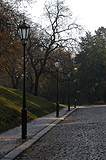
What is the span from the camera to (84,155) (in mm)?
7371

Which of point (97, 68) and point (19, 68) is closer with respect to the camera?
point (19, 68)

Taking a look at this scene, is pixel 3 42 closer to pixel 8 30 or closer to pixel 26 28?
pixel 8 30

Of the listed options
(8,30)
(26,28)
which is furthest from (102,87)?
(26,28)

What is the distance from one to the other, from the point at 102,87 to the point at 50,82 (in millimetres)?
11861

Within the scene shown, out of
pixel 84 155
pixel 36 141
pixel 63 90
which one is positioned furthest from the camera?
pixel 63 90

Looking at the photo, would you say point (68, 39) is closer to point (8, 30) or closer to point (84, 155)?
point (8, 30)

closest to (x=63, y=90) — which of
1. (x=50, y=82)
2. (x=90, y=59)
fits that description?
(x=50, y=82)

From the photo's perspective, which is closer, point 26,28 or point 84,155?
point 84,155

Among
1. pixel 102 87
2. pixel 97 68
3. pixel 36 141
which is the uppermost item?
pixel 97 68

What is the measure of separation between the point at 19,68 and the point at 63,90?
2927cm

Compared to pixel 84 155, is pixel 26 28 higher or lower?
higher

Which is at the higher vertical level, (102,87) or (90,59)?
(90,59)

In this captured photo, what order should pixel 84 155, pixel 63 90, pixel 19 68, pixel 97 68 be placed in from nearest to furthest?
pixel 84 155
pixel 19 68
pixel 97 68
pixel 63 90

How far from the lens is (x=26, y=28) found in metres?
11.5
